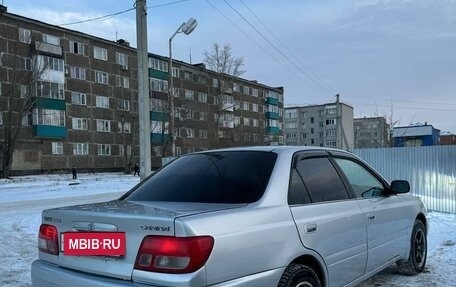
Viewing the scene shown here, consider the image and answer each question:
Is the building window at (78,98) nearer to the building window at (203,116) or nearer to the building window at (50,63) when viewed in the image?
the building window at (50,63)

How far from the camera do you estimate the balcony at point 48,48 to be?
4522cm

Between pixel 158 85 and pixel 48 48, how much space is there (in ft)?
55.9

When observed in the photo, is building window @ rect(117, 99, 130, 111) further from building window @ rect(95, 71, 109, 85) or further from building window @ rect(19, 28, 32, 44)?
building window @ rect(19, 28, 32, 44)

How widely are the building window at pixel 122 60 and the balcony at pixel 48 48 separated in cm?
916

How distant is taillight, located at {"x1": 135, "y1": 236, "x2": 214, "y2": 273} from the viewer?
2.72 metres

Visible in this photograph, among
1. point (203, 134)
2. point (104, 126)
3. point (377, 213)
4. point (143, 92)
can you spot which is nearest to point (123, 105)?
point (104, 126)

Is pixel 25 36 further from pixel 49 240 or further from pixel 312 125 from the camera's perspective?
pixel 312 125

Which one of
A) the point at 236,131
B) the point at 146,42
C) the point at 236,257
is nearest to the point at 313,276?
the point at 236,257

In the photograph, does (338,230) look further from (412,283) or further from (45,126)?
(45,126)

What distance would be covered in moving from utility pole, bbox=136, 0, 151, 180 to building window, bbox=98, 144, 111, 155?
4443cm

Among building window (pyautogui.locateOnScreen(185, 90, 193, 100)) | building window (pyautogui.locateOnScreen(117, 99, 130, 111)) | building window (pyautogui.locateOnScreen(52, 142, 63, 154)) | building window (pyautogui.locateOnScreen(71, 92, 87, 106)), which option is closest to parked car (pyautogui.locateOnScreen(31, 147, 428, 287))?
building window (pyautogui.locateOnScreen(52, 142, 63, 154))

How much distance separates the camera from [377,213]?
15.2ft

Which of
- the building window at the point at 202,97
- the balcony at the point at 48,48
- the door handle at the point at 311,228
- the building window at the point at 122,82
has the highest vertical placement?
the balcony at the point at 48,48

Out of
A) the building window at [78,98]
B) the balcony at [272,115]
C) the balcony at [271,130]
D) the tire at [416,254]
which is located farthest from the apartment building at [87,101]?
the tire at [416,254]
